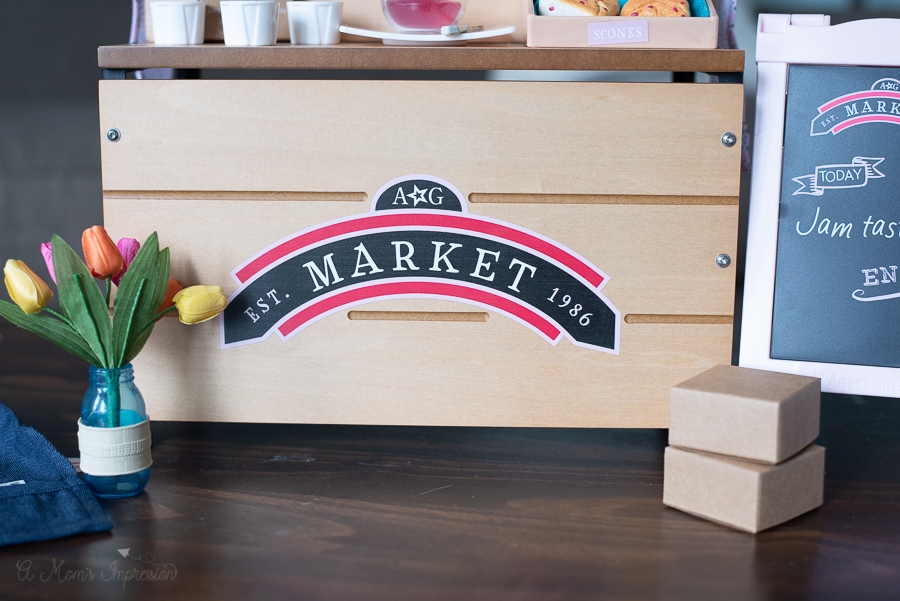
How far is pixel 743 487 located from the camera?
95 cm

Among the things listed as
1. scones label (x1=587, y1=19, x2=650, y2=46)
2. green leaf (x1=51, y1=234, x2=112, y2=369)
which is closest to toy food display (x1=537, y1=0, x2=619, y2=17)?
scones label (x1=587, y1=19, x2=650, y2=46)

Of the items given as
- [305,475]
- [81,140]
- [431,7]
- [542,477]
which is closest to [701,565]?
[542,477]

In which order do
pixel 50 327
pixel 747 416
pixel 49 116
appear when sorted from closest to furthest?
pixel 747 416 < pixel 50 327 < pixel 49 116

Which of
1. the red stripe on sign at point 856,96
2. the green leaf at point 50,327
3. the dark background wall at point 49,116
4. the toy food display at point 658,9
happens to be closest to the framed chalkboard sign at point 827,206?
the red stripe on sign at point 856,96

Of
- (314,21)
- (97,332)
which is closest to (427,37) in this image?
(314,21)

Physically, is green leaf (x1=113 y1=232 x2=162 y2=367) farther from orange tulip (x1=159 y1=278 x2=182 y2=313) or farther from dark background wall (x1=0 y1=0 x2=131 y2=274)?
dark background wall (x1=0 y1=0 x2=131 y2=274)

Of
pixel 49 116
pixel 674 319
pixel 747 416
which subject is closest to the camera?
pixel 747 416

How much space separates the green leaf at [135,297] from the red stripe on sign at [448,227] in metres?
0.16

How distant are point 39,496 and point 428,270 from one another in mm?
536

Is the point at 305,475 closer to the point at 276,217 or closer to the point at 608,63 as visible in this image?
the point at 276,217

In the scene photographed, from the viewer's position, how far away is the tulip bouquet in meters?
1.02

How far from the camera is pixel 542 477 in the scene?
1.11 m

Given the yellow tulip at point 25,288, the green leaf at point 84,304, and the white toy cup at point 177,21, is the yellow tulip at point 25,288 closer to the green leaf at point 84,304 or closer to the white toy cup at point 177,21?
the green leaf at point 84,304

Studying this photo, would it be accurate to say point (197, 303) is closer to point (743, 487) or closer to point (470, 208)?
point (470, 208)
